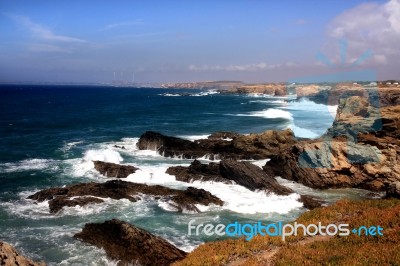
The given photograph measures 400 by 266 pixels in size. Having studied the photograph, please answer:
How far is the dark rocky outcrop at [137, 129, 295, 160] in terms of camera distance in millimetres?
42438

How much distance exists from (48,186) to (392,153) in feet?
98.8

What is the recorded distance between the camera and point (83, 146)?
51.9 m

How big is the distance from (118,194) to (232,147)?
19247 millimetres

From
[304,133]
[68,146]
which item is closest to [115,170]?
[68,146]

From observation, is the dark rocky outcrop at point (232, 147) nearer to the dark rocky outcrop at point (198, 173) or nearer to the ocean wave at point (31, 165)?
the dark rocky outcrop at point (198, 173)

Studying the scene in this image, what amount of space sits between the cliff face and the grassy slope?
48.2 ft

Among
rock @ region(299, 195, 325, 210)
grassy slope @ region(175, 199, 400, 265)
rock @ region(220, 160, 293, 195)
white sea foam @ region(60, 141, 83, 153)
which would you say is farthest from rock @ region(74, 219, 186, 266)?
white sea foam @ region(60, 141, 83, 153)

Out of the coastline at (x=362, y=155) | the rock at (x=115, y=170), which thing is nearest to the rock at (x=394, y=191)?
the coastline at (x=362, y=155)

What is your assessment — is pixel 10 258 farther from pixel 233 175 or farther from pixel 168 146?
pixel 168 146

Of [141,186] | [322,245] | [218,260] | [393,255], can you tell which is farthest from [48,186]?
[393,255]

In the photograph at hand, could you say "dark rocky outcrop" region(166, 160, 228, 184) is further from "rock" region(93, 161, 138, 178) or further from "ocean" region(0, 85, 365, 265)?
"rock" region(93, 161, 138, 178)

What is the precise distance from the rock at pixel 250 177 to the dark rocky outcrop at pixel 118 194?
4.51m

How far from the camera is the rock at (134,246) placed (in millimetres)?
17000

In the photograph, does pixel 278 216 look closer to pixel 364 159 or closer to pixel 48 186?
pixel 364 159
